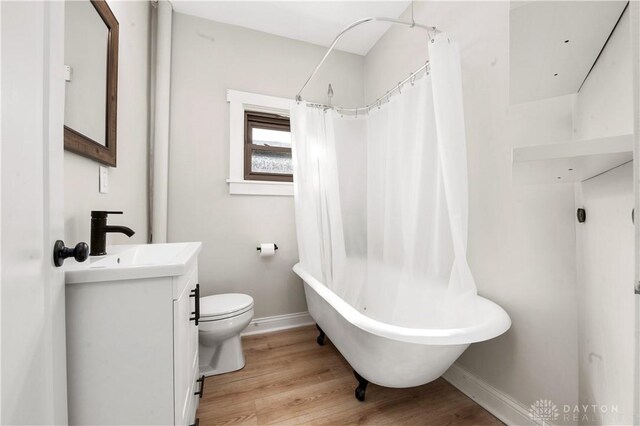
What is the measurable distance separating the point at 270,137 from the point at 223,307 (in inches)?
60.3

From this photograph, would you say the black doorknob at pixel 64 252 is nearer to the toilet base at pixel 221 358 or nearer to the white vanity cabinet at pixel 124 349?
the white vanity cabinet at pixel 124 349

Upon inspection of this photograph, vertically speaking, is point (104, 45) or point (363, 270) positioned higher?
point (104, 45)

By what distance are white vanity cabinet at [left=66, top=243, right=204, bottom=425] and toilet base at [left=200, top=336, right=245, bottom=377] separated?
919 millimetres

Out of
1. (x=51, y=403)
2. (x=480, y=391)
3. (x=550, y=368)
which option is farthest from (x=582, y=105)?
(x=51, y=403)

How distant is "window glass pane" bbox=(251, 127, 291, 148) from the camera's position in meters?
2.36

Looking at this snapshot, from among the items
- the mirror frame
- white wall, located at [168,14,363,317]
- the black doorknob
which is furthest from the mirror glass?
white wall, located at [168,14,363,317]

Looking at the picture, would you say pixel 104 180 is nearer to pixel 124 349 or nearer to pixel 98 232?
pixel 98 232

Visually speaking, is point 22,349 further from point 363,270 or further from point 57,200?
point 363,270

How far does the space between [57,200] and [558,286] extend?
1.81 meters

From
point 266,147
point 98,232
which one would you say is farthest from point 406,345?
point 266,147

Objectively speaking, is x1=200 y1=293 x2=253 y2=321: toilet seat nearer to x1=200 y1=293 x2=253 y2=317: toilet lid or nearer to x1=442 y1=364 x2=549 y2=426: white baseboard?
x1=200 y1=293 x2=253 y2=317: toilet lid

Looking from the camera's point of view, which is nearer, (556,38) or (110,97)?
(556,38)

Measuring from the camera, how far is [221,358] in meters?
1.70

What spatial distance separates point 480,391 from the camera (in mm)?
1396
